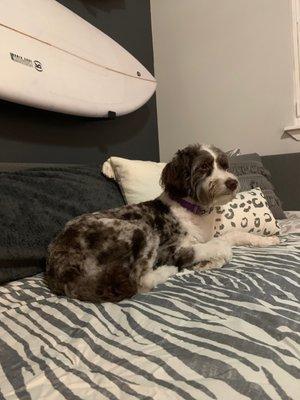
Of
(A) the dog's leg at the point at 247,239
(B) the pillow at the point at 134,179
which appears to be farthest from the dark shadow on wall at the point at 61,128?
A: (A) the dog's leg at the point at 247,239

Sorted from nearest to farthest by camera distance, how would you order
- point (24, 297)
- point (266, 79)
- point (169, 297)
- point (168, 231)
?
point (169, 297)
point (24, 297)
point (168, 231)
point (266, 79)

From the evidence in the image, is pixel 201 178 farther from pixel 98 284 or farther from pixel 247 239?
pixel 98 284

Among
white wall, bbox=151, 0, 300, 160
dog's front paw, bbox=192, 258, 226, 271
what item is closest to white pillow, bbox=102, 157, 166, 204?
dog's front paw, bbox=192, 258, 226, 271

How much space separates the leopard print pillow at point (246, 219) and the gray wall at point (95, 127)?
131cm

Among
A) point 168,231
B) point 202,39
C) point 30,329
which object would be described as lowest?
point 30,329

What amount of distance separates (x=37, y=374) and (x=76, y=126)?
222 cm

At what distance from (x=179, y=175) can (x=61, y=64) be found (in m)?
1.20

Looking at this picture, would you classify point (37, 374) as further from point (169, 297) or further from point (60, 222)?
point (60, 222)

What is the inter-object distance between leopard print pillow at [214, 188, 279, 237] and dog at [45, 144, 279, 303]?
0.12 meters

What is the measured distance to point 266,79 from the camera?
3.13 meters

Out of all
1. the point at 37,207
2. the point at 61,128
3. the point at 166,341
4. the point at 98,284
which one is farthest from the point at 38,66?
the point at 166,341

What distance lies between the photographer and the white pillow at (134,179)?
224cm

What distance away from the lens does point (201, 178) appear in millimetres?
1824

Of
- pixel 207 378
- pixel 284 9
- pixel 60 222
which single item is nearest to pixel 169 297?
pixel 207 378
